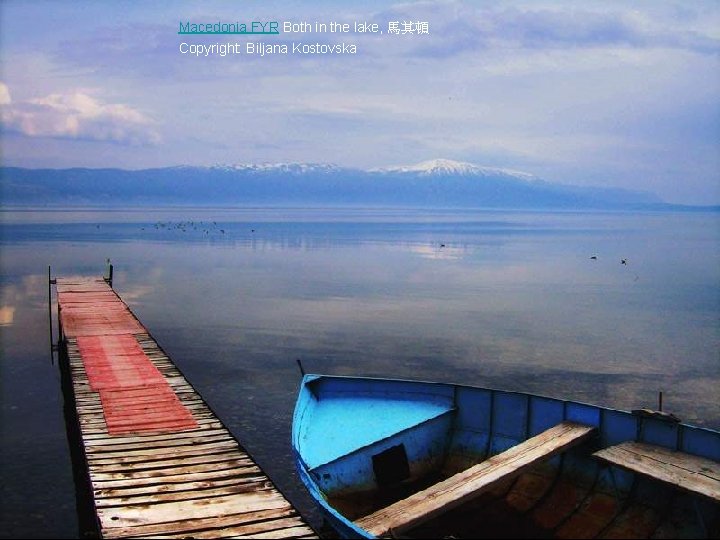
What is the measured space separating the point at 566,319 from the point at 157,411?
26799 millimetres

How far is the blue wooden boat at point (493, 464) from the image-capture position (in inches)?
446

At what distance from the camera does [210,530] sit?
10156 millimetres

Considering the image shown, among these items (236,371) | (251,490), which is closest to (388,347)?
(236,371)

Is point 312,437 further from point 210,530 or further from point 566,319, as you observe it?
point 566,319

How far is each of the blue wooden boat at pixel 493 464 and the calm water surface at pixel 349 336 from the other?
219 cm

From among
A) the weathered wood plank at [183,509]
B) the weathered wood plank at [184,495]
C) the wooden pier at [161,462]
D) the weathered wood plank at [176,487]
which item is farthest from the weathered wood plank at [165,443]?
the weathered wood plank at [183,509]

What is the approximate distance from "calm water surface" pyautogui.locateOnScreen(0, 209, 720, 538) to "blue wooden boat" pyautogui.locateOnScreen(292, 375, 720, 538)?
2.19 metres

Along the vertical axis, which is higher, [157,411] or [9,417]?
[157,411]

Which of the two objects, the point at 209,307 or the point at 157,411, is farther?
the point at 209,307

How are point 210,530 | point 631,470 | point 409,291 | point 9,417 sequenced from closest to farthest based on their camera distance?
point 210,530
point 631,470
point 9,417
point 409,291

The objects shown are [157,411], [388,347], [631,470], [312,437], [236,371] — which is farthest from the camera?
[388,347]

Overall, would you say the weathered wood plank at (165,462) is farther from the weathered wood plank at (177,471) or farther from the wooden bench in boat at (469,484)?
the wooden bench in boat at (469,484)

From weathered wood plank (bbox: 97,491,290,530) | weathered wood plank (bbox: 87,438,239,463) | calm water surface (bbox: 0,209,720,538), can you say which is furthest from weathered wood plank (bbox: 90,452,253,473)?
calm water surface (bbox: 0,209,720,538)

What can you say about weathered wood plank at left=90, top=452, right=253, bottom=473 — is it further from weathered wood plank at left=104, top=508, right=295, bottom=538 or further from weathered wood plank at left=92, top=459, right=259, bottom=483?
weathered wood plank at left=104, top=508, right=295, bottom=538
